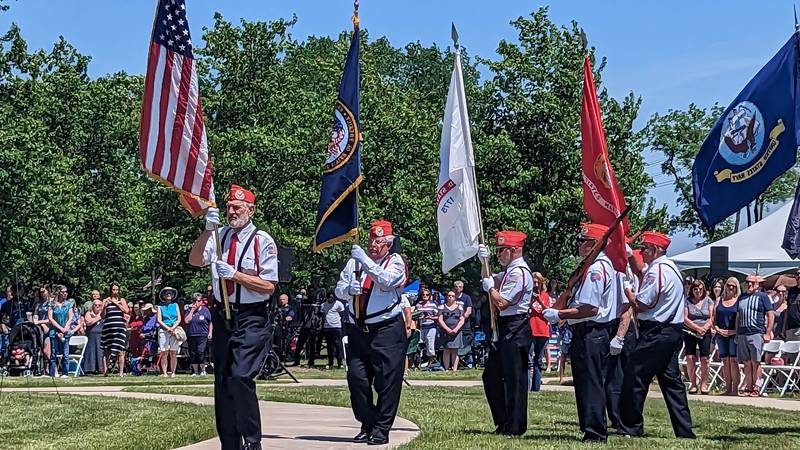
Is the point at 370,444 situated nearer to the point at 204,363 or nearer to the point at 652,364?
the point at 652,364

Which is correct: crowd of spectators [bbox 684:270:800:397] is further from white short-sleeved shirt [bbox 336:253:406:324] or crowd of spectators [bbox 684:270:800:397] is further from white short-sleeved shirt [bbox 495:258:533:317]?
white short-sleeved shirt [bbox 336:253:406:324]

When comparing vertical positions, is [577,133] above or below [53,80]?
below

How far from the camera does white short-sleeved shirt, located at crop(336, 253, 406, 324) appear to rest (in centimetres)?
1147

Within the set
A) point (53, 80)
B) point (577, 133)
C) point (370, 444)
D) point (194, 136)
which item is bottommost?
point (370, 444)

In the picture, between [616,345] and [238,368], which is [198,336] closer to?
[616,345]

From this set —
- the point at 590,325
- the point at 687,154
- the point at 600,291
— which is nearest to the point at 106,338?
the point at 590,325

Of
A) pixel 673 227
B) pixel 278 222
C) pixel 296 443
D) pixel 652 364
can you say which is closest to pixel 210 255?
pixel 296 443

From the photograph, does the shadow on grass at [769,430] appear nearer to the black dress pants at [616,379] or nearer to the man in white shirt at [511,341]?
the black dress pants at [616,379]

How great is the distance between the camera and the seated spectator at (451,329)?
28250 mm

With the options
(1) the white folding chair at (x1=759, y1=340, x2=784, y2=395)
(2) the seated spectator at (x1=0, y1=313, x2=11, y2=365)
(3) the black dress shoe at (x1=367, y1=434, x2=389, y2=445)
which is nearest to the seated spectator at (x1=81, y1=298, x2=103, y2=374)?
(2) the seated spectator at (x1=0, y1=313, x2=11, y2=365)

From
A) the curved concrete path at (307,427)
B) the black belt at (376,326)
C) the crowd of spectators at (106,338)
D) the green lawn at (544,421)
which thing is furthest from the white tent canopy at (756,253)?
the black belt at (376,326)

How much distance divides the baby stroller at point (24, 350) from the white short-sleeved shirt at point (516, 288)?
17087mm

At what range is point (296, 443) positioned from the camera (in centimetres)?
1155

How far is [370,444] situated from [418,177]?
1352 inches
